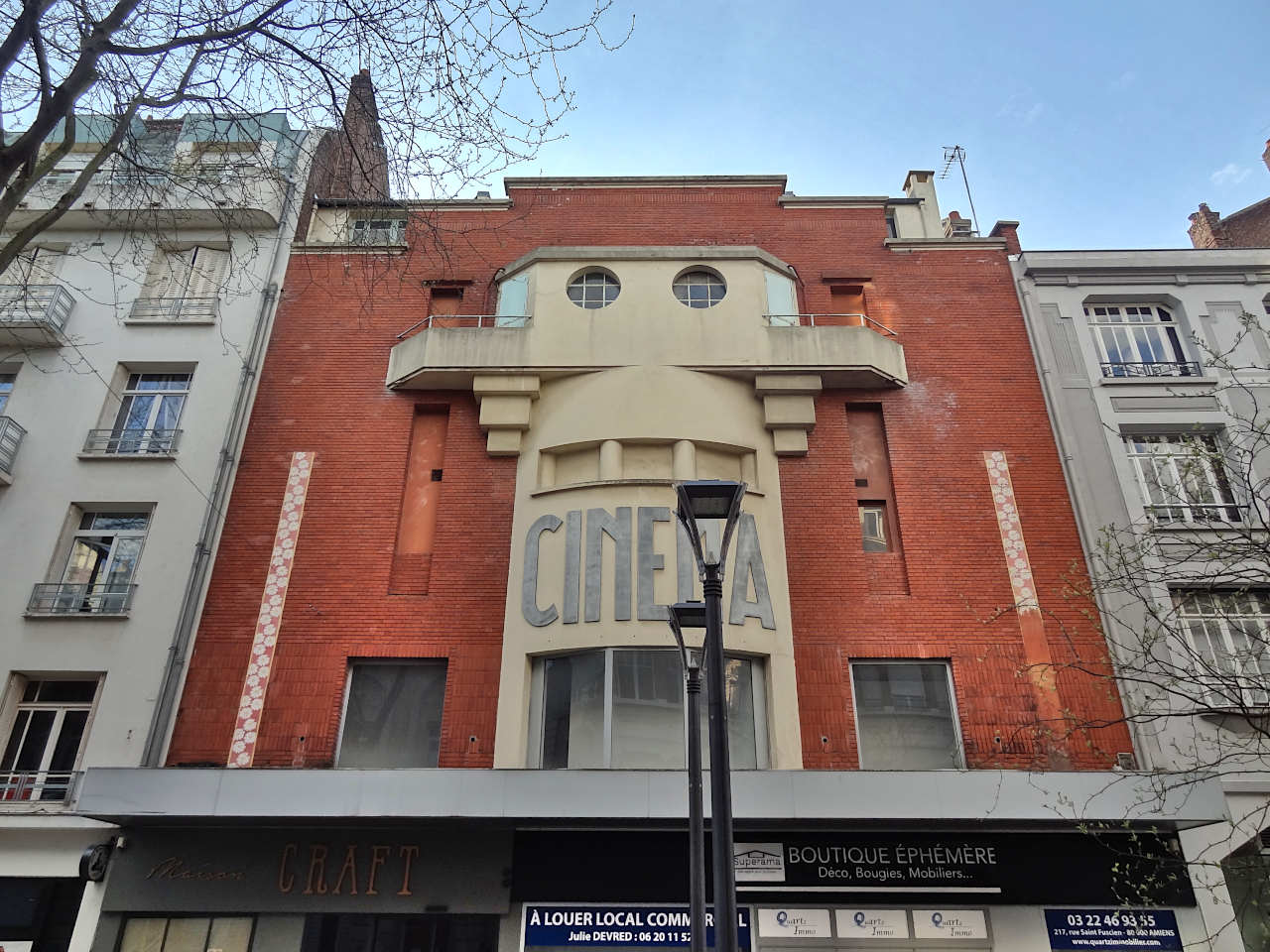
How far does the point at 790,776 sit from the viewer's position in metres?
11.8

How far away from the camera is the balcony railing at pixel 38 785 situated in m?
13.5

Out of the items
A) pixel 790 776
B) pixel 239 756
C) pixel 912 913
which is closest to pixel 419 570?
pixel 239 756

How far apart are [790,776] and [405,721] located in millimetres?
6587

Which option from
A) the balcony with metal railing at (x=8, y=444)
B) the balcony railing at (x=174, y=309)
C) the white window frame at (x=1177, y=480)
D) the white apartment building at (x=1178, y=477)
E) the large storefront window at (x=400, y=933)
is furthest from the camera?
the balcony railing at (x=174, y=309)

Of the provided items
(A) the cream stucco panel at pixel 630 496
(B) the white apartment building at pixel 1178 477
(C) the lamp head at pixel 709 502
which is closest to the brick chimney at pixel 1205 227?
(B) the white apartment building at pixel 1178 477

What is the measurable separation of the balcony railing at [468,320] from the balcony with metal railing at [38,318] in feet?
23.4

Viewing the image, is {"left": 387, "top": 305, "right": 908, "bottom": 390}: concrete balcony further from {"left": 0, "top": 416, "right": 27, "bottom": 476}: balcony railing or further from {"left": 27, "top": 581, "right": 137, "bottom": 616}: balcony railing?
{"left": 0, "top": 416, "right": 27, "bottom": 476}: balcony railing

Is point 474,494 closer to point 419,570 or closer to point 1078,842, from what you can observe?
point 419,570

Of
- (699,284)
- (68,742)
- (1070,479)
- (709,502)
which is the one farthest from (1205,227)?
(68,742)

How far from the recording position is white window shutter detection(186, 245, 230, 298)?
18.2 meters

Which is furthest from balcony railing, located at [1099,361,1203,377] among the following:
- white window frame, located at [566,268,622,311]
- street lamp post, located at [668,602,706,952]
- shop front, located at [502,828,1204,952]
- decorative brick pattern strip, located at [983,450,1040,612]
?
street lamp post, located at [668,602,706,952]

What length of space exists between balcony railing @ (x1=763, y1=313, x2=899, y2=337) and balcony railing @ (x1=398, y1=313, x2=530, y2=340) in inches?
201

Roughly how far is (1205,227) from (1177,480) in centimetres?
1440

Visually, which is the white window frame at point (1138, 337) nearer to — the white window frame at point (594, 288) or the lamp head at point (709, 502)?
the white window frame at point (594, 288)
